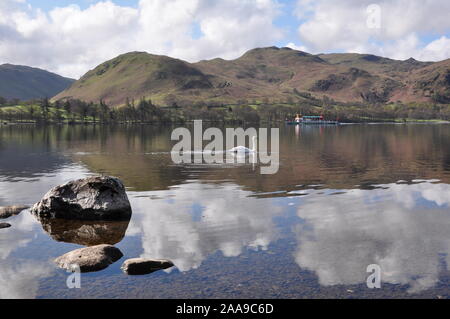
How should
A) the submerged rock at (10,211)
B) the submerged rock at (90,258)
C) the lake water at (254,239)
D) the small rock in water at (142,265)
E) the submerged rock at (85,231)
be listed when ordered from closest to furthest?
the lake water at (254,239)
the small rock in water at (142,265)
the submerged rock at (90,258)
the submerged rock at (85,231)
the submerged rock at (10,211)

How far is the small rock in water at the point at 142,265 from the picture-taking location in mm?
20500

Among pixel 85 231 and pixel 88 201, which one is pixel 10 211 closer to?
pixel 88 201

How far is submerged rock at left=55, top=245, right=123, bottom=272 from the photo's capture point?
21.0 meters

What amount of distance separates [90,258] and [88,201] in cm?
992

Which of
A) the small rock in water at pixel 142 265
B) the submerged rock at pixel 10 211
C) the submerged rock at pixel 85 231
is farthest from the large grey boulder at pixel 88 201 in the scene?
the small rock in water at pixel 142 265

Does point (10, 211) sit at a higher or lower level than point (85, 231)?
higher

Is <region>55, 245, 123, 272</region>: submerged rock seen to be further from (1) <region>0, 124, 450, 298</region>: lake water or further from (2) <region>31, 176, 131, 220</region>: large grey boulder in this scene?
(2) <region>31, 176, 131, 220</region>: large grey boulder

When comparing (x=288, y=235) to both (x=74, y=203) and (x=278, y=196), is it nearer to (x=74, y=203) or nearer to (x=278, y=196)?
(x=278, y=196)

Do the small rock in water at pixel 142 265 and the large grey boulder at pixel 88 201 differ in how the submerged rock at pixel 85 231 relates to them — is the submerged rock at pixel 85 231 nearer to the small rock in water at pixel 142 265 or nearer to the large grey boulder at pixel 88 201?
the large grey boulder at pixel 88 201

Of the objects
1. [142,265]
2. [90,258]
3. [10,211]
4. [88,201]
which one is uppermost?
[88,201]

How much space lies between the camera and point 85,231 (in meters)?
27.8

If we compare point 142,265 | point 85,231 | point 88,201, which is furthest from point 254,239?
point 88,201

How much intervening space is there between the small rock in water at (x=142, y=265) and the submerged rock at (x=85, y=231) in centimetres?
495

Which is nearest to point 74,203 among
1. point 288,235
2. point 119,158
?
point 288,235
